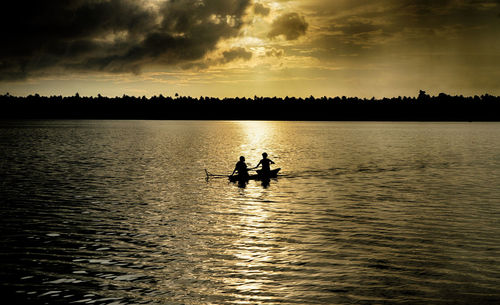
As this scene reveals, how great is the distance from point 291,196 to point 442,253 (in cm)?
1695

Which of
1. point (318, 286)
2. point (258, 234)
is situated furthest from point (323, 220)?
point (318, 286)

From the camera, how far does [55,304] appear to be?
1404cm

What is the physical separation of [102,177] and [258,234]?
90.8 feet

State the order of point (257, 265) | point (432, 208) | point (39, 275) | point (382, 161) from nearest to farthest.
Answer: point (39, 275)
point (257, 265)
point (432, 208)
point (382, 161)

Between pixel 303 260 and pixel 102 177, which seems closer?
pixel 303 260

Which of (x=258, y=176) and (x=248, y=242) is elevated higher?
(x=258, y=176)

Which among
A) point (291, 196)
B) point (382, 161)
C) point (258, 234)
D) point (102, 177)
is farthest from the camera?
point (382, 161)

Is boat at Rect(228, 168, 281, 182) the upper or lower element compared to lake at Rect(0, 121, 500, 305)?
upper

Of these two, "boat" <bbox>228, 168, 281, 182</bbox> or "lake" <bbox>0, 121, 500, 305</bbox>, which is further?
"boat" <bbox>228, 168, 281, 182</bbox>

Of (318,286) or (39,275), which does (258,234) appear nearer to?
(318,286)

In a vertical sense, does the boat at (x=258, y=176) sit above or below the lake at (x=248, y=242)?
above

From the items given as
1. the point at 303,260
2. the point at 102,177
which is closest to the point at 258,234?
the point at 303,260

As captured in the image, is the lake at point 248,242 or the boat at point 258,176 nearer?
the lake at point 248,242

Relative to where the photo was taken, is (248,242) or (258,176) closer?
(248,242)
